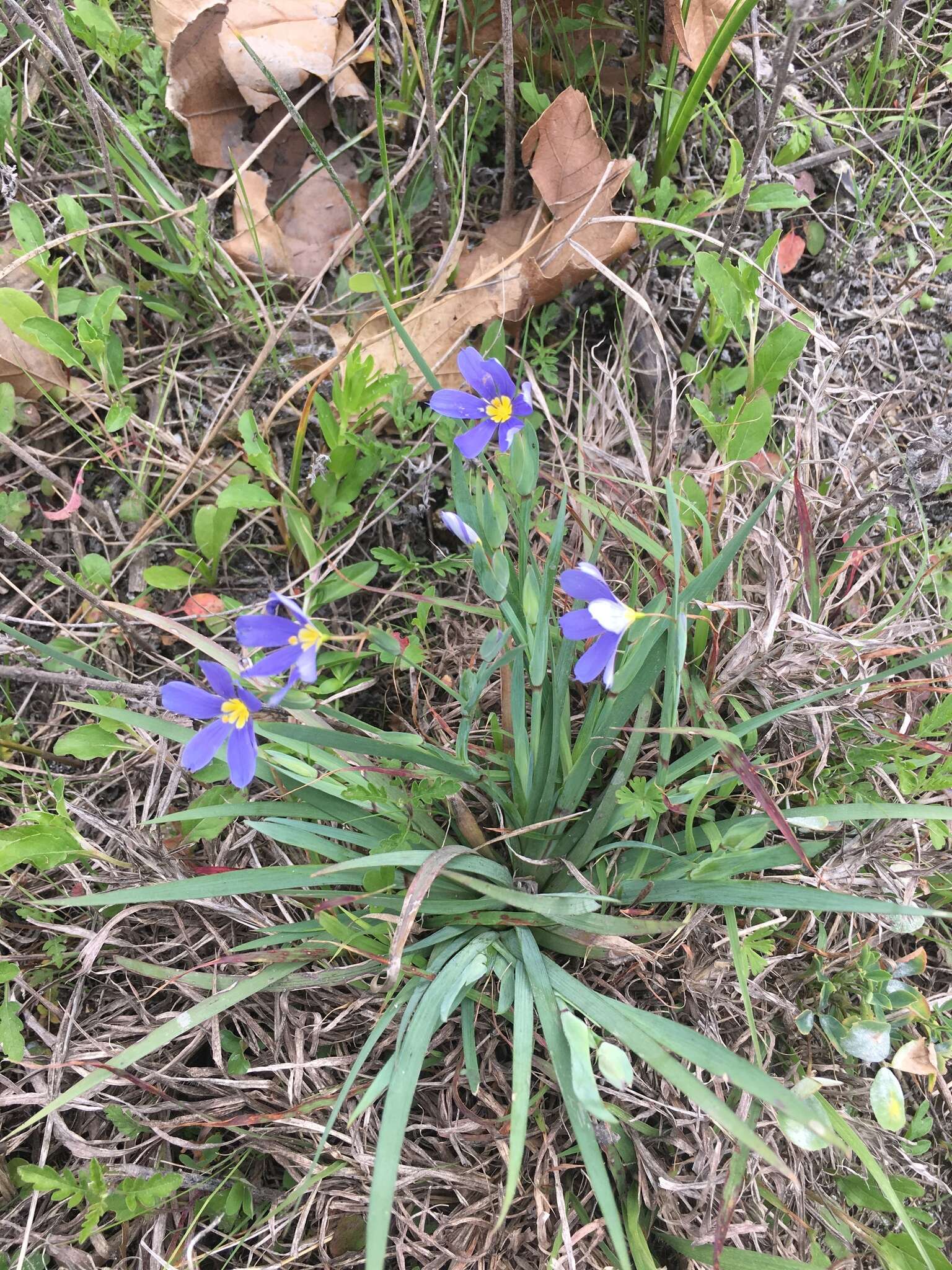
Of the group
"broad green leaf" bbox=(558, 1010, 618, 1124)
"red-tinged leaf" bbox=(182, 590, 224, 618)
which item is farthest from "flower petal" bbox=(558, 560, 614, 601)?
"red-tinged leaf" bbox=(182, 590, 224, 618)

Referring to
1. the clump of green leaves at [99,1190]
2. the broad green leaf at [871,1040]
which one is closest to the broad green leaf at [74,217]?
the clump of green leaves at [99,1190]

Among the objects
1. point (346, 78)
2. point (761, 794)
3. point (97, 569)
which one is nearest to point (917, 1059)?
point (761, 794)

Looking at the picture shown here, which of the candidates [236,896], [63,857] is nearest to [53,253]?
[63,857]

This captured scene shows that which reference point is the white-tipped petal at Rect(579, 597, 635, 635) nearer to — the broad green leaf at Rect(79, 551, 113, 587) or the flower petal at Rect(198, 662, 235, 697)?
the flower petal at Rect(198, 662, 235, 697)

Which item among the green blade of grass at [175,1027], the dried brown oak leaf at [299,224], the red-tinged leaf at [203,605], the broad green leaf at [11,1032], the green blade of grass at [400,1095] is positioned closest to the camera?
the green blade of grass at [400,1095]

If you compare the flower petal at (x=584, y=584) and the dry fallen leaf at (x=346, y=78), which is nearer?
the flower petal at (x=584, y=584)

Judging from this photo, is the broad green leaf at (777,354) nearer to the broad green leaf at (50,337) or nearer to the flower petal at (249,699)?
the flower petal at (249,699)

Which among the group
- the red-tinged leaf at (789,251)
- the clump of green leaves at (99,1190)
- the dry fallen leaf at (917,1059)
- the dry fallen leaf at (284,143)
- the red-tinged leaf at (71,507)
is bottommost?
the dry fallen leaf at (917,1059)
